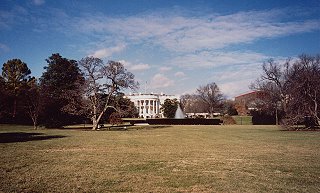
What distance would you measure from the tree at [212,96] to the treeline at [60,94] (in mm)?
51076

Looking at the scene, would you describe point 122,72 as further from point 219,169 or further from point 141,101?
point 141,101

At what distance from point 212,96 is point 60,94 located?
59.6 m

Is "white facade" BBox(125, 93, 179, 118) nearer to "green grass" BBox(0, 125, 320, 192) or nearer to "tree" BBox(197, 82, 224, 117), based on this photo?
"tree" BBox(197, 82, 224, 117)

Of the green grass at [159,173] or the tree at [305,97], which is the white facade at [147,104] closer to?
the tree at [305,97]

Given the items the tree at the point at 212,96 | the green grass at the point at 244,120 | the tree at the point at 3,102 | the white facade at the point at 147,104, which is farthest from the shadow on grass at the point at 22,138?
the white facade at the point at 147,104

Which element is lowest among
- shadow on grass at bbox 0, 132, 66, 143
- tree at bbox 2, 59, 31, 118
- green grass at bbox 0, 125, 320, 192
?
green grass at bbox 0, 125, 320, 192

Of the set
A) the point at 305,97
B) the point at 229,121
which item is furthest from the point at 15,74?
the point at 305,97

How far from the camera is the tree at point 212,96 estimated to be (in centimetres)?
9994

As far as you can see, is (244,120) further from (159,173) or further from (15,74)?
(159,173)

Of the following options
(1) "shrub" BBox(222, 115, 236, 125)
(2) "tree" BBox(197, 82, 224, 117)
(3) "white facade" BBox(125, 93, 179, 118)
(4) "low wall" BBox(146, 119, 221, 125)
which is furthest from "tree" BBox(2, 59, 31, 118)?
(3) "white facade" BBox(125, 93, 179, 118)

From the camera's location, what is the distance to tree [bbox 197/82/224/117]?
9994 cm

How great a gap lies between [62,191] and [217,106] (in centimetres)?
9636

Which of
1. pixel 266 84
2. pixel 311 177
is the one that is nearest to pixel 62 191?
pixel 311 177

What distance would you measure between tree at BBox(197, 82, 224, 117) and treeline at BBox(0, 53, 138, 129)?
168 feet
